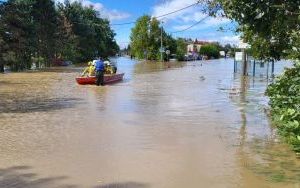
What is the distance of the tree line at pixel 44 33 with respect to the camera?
48000mm

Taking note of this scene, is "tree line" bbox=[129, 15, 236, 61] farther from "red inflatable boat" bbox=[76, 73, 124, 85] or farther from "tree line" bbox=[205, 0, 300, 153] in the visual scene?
"tree line" bbox=[205, 0, 300, 153]

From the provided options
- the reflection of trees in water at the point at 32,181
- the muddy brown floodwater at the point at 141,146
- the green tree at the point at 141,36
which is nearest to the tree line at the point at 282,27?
the muddy brown floodwater at the point at 141,146

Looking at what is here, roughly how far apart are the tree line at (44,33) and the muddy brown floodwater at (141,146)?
2844 cm

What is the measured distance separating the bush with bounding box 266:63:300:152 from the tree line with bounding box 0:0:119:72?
118 feet

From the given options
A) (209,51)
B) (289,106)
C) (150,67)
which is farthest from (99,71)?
(209,51)

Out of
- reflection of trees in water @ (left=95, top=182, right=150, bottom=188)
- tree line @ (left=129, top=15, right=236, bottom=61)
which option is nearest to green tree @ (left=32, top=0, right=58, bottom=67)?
tree line @ (left=129, top=15, right=236, bottom=61)

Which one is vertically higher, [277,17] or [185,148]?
[277,17]

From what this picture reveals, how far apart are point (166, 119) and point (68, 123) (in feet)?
9.86

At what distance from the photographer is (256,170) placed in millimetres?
9656

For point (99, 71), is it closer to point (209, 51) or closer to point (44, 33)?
point (44, 33)

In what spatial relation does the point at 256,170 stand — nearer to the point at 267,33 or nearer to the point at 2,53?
the point at 267,33

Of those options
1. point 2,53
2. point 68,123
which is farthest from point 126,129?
point 2,53

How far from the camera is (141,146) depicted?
11.9 m

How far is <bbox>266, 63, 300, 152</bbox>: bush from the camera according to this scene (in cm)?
1063
